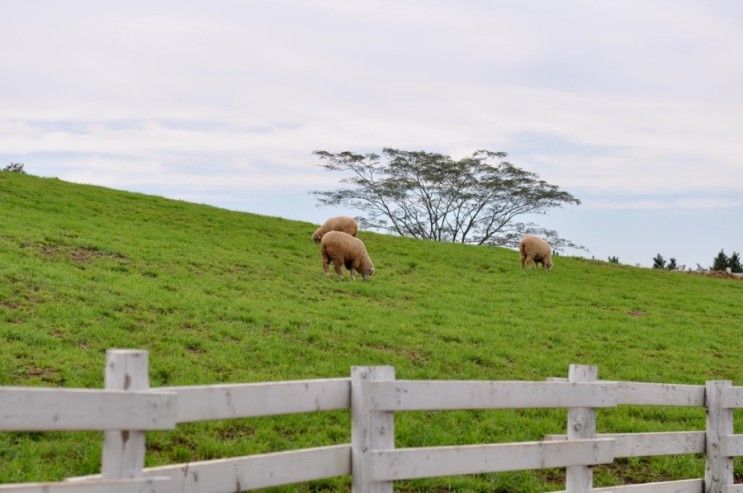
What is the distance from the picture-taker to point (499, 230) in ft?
196

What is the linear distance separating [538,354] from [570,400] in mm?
8803

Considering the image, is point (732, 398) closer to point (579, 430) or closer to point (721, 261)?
point (579, 430)

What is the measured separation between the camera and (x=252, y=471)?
17.8 feet

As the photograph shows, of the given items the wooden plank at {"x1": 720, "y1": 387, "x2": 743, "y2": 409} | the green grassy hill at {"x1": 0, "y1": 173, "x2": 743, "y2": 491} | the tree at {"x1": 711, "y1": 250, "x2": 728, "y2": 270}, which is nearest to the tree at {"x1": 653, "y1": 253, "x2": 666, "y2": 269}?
the tree at {"x1": 711, "y1": 250, "x2": 728, "y2": 270}

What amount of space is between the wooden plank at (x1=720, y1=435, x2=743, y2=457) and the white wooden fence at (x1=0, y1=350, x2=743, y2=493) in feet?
0.04

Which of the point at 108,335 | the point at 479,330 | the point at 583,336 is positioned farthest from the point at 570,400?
the point at 583,336

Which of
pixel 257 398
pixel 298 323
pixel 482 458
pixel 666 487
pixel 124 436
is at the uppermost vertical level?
pixel 298 323

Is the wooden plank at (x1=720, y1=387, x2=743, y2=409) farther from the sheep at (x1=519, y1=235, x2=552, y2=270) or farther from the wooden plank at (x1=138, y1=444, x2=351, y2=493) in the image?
the sheep at (x1=519, y1=235, x2=552, y2=270)

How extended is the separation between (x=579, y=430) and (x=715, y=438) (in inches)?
81.7

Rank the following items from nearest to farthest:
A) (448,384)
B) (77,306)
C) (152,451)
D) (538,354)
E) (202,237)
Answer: (448,384), (152,451), (77,306), (538,354), (202,237)

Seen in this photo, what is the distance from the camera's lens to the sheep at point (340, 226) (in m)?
29.0

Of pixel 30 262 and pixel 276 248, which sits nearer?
pixel 30 262

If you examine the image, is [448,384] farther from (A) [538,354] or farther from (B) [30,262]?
(B) [30,262]

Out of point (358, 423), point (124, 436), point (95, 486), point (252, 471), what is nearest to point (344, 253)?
point (358, 423)
